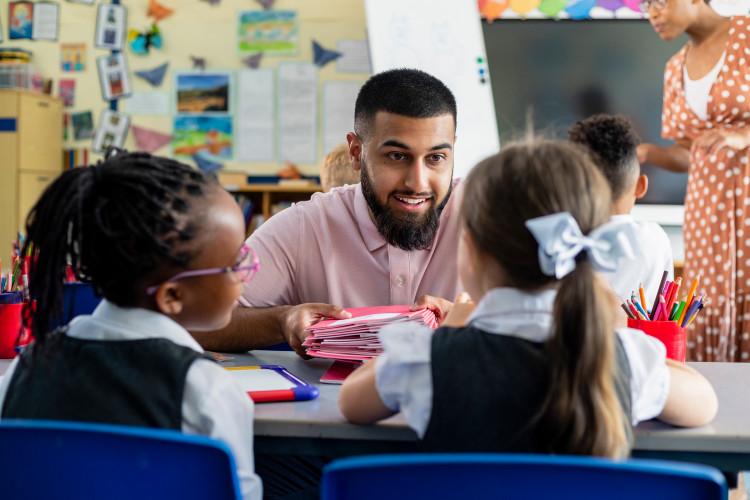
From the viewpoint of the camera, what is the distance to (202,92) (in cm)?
477

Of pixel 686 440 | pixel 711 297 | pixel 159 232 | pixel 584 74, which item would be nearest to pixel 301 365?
pixel 159 232

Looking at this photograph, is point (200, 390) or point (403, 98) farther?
point (403, 98)

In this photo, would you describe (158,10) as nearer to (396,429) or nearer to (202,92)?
(202,92)

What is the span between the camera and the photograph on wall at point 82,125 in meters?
4.90

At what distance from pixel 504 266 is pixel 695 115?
218 cm

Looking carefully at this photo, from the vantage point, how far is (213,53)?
4746mm

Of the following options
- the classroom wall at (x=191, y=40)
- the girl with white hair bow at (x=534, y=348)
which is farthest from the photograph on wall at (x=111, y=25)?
the girl with white hair bow at (x=534, y=348)

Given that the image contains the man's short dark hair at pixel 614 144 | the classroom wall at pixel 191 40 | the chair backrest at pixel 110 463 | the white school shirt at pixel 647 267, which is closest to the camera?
the chair backrest at pixel 110 463

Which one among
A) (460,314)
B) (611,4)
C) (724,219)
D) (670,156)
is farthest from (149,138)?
(460,314)

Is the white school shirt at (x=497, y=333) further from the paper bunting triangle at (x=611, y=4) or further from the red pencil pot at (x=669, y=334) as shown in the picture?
the paper bunting triangle at (x=611, y=4)

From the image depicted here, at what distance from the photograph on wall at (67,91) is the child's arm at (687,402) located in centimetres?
456

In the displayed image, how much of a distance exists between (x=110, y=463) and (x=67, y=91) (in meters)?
4.56

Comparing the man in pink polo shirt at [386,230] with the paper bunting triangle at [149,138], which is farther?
the paper bunting triangle at [149,138]

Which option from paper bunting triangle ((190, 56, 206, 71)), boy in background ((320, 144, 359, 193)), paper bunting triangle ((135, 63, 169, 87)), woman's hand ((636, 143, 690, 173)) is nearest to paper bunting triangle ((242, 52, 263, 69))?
paper bunting triangle ((190, 56, 206, 71))
